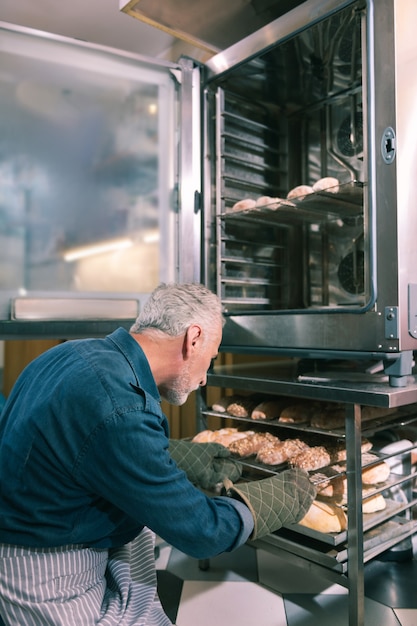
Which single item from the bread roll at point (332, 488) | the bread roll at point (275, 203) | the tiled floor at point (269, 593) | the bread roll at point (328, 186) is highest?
the bread roll at point (328, 186)

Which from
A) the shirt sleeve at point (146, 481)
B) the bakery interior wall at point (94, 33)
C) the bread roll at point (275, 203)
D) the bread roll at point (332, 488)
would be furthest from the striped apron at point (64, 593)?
the bakery interior wall at point (94, 33)

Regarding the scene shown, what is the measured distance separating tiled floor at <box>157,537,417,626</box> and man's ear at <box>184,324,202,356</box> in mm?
1021

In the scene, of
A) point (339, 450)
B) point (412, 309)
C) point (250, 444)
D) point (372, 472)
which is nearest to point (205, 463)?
point (250, 444)

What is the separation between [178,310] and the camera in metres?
1.30

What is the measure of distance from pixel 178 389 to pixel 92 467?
0.41m

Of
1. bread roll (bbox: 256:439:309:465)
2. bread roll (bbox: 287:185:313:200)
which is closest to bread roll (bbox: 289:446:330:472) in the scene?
bread roll (bbox: 256:439:309:465)

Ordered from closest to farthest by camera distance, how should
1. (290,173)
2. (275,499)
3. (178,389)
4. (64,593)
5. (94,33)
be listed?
(64,593) < (275,499) < (178,389) < (290,173) < (94,33)

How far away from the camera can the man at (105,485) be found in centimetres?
103

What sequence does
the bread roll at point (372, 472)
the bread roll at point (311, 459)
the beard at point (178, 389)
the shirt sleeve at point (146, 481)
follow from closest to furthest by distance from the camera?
Answer: 1. the shirt sleeve at point (146, 481)
2. the beard at point (178, 389)
3. the bread roll at point (311, 459)
4. the bread roll at point (372, 472)

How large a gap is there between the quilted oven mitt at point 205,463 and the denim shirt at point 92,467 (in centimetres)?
44

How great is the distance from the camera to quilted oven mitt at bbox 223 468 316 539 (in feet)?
4.07

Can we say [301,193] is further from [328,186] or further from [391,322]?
[391,322]

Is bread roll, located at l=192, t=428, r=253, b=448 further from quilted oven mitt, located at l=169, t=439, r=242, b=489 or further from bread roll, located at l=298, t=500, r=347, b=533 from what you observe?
bread roll, located at l=298, t=500, r=347, b=533

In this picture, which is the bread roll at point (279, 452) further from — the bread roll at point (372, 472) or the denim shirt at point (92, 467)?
the denim shirt at point (92, 467)
